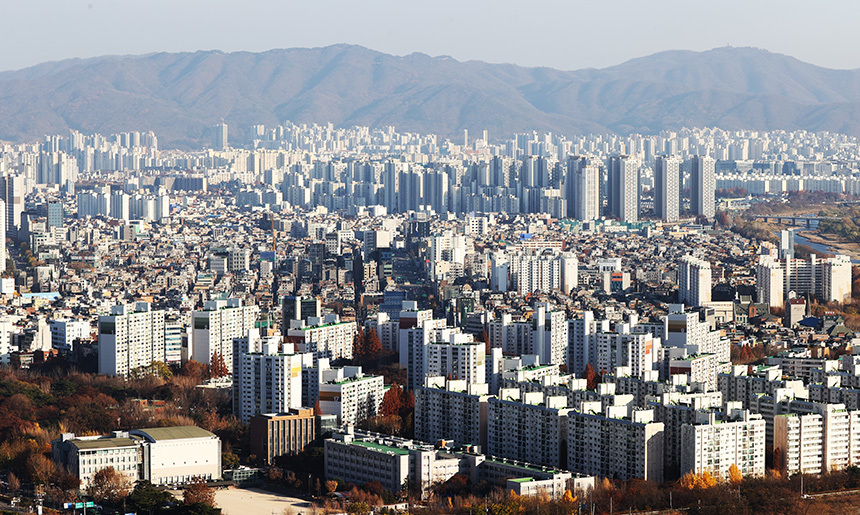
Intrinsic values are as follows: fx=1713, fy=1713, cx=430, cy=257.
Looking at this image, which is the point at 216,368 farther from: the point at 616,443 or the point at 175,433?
the point at 616,443

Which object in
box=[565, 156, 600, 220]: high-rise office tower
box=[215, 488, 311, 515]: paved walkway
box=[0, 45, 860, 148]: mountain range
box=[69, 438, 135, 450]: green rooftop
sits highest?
box=[0, 45, 860, 148]: mountain range

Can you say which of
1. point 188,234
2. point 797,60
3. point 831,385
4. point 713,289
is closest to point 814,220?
point 188,234

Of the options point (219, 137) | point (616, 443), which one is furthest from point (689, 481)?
point (219, 137)

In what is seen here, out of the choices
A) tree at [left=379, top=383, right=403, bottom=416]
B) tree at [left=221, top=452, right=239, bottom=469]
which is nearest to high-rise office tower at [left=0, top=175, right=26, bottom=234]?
tree at [left=379, top=383, right=403, bottom=416]

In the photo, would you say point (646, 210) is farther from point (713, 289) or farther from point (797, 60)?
point (797, 60)

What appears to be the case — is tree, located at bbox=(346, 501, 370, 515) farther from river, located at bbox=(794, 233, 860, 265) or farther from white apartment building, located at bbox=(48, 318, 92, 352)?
river, located at bbox=(794, 233, 860, 265)

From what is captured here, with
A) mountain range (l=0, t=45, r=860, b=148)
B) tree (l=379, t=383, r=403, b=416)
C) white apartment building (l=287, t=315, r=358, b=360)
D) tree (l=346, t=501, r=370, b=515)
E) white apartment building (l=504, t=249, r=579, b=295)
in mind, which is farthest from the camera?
mountain range (l=0, t=45, r=860, b=148)
